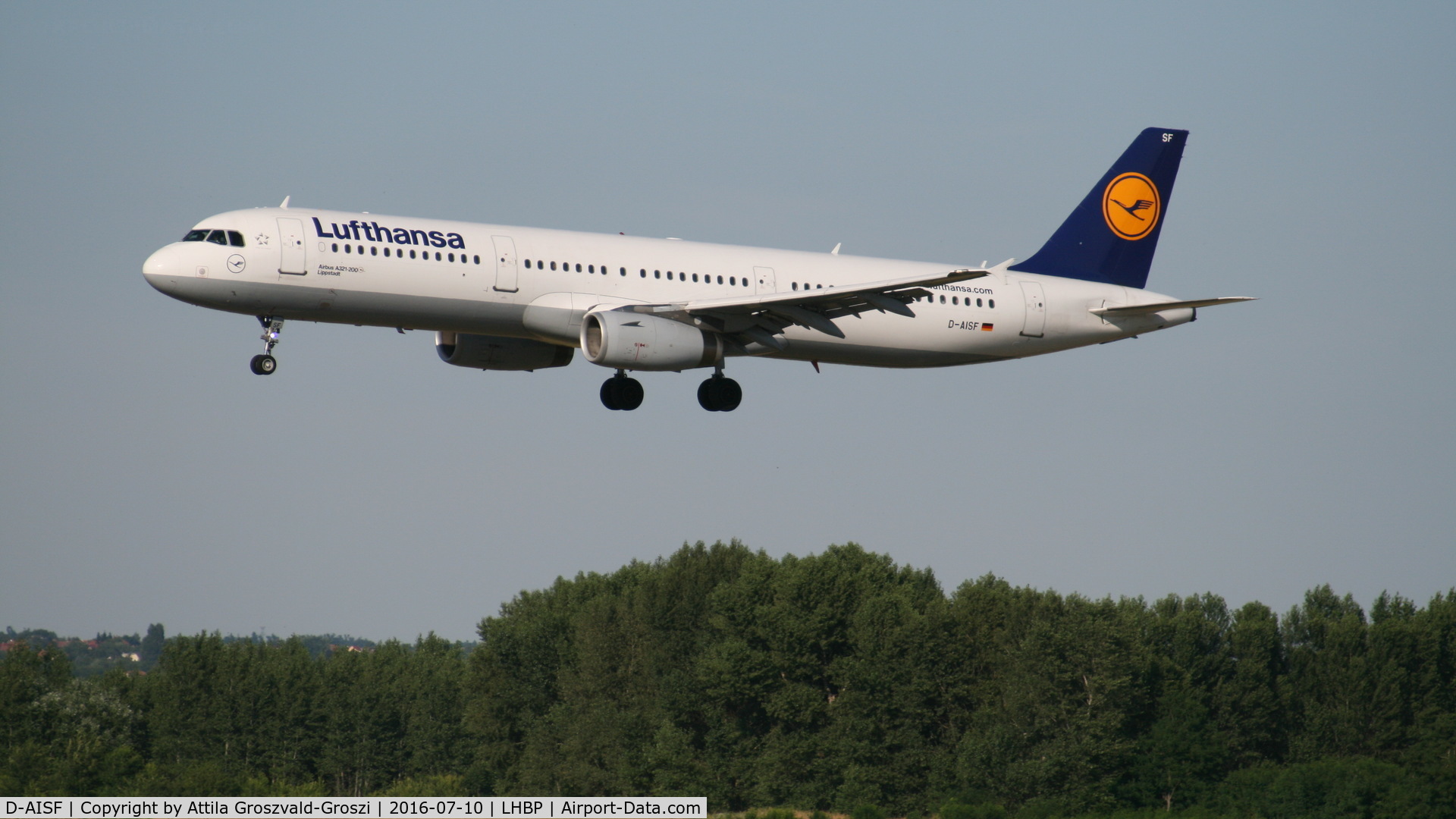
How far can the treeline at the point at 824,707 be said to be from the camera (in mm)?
88000

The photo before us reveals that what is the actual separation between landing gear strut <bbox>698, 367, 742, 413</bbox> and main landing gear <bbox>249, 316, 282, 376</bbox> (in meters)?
11.1

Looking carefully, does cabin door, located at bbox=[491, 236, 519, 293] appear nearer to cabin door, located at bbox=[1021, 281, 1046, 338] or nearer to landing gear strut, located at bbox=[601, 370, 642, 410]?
landing gear strut, located at bbox=[601, 370, 642, 410]

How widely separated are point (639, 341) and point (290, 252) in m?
7.76

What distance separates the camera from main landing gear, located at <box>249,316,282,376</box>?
119 feet

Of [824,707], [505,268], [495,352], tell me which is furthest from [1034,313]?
[824,707]

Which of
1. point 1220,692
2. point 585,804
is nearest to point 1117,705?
point 1220,692

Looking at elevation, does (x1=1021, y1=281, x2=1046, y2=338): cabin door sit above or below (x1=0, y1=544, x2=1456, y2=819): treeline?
above

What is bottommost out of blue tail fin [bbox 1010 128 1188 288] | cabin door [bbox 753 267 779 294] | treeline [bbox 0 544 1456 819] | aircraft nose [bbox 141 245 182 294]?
treeline [bbox 0 544 1456 819]

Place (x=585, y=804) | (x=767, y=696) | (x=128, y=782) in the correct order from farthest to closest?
(x=128, y=782), (x=767, y=696), (x=585, y=804)

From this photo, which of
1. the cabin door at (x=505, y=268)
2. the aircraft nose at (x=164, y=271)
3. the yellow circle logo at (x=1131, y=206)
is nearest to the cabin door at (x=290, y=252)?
the aircraft nose at (x=164, y=271)

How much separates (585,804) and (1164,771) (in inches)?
1557

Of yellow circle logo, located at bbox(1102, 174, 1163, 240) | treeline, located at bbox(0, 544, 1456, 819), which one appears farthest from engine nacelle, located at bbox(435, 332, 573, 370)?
treeline, located at bbox(0, 544, 1456, 819)

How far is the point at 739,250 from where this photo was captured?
134 ft

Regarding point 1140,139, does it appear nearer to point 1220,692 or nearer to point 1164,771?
A: point 1164,771
